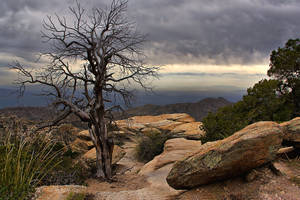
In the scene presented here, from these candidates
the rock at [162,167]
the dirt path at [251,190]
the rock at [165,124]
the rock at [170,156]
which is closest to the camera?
the dirt path at [251,190]

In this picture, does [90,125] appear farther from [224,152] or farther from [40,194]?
[224,152]

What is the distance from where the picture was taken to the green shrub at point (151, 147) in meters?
17.9

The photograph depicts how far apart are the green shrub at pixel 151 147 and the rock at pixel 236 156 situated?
12.8 meters

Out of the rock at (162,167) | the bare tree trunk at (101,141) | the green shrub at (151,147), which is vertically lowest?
the green shrub at (151,147)

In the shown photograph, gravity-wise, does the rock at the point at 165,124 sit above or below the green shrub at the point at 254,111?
below

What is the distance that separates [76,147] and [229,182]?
15736mm

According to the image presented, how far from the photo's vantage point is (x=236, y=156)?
14.7 ft

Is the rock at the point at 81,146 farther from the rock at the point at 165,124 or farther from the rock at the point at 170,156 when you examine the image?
the rock at the point at 170,156

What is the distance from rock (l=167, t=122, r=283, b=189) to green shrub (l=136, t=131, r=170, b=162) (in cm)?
1285

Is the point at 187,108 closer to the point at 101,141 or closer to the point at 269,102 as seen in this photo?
the point at 269,102

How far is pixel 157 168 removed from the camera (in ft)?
35.5

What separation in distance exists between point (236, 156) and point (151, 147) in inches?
549

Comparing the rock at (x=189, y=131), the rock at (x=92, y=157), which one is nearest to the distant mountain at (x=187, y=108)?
the rock at (x=189, y=131)

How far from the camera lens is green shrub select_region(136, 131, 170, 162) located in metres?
17.9
